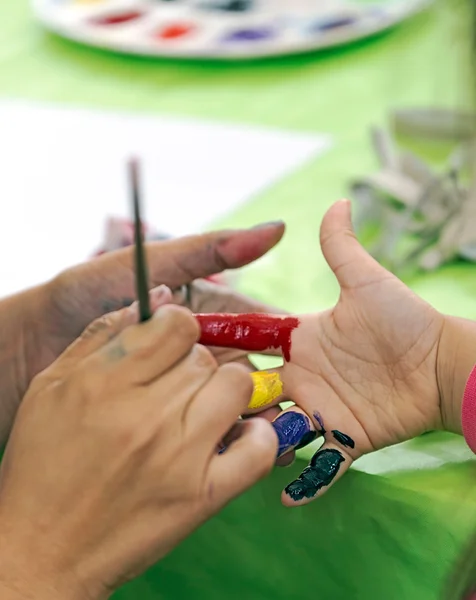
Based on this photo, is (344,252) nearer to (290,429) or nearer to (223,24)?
(290,429)

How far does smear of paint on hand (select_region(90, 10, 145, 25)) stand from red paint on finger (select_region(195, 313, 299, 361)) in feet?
3.30

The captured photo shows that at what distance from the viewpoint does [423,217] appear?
91cm

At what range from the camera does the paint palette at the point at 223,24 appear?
4.39 ft

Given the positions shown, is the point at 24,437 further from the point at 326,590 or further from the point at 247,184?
the point at 247,184

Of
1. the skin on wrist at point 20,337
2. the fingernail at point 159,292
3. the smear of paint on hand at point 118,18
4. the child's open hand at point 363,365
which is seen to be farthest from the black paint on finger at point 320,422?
the smear of paint on hand at point 118,18

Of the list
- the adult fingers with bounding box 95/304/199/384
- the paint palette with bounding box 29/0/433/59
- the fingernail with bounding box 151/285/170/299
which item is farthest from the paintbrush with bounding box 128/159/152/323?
the paint palette with bounding box 29/0/433/59

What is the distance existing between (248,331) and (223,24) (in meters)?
0.95

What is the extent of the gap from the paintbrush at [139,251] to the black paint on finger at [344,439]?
0.60 ft

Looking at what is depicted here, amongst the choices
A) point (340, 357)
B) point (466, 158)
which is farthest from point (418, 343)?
point (466, 158)

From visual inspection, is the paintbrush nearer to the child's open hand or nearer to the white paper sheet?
the child's open hand

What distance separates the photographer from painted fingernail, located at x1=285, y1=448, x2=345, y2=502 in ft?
1.71

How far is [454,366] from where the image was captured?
56 cm

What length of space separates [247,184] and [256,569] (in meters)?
0.61

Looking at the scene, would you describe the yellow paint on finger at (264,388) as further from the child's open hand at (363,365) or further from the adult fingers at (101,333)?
the adult fingers at (101,333)
